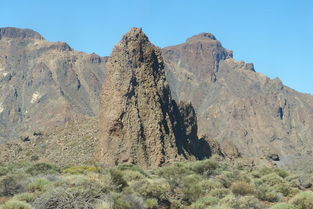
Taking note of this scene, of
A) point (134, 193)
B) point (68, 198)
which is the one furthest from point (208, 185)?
point (68, 198)

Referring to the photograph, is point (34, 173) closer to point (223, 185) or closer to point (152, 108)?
point (223, 185)

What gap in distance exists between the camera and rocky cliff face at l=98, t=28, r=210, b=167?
47406mm

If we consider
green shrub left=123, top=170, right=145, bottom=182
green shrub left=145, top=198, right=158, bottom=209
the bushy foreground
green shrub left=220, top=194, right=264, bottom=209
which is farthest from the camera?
green shrub left=123, top=170, right=145, bottom=182

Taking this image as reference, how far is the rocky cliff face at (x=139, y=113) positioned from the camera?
47406 mm

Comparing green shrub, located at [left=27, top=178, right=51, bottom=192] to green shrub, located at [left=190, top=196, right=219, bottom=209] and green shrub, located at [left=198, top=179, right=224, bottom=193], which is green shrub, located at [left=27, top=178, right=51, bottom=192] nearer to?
green shrub, located at [left=190, top=196, right=219, bottom=209]

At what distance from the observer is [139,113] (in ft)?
162

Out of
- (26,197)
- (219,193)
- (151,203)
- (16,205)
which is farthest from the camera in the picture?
(219,193)

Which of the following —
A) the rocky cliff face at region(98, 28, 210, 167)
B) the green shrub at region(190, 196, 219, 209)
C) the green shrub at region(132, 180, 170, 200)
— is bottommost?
the green shrub at region(190, 196, 219, 209)

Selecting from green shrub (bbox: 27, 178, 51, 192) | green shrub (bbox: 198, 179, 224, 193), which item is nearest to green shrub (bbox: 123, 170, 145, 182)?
green shrub (bbox: 198, 179, 224, 193)

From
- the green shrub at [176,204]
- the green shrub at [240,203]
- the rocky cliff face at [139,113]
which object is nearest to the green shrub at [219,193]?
the green shrub at [176,204]

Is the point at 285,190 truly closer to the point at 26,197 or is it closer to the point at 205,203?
the point at 205,203

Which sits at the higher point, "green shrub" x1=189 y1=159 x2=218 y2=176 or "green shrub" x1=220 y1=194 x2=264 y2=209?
"green shrub" x1=189 y1=159 x2=218 y2=176

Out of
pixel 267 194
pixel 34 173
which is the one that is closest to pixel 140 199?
pixel 267 194

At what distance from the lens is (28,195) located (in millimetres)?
20969
